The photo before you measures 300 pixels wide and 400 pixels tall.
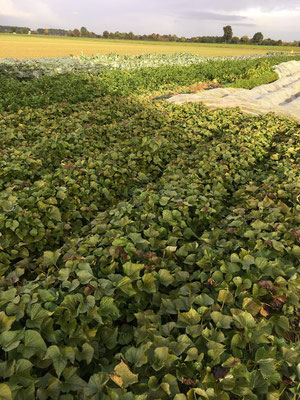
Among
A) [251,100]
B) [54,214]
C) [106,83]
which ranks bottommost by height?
[54,214]

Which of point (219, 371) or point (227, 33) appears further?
point (227, 33)

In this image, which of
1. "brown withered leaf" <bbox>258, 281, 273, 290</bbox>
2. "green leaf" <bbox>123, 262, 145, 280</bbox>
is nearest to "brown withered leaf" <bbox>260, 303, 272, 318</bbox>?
"brown withered leaf" <bbox>258, 281, 273, 290</bbox>

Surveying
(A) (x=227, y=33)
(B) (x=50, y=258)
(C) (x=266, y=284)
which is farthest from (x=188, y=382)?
(A) (x=227, y=33)

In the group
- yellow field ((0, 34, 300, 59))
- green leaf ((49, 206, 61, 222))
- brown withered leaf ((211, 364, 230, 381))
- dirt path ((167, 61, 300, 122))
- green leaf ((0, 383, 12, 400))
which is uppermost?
yellow field ((0, 34, 300, 59))

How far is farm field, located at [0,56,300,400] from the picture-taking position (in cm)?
157

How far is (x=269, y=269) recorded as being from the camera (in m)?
2.31

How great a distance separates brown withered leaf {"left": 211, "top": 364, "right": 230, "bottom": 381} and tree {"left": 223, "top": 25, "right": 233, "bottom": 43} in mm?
113083

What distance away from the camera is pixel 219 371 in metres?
1.61

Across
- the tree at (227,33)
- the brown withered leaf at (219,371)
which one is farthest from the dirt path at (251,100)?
the tree at (227,33)

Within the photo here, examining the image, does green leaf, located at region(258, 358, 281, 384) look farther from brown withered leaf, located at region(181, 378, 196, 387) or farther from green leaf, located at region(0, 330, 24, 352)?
green leaf, located at region(0, 330, 24, 352)

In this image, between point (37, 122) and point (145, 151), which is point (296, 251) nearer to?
point (145, 151)

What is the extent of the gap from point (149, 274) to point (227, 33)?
113m

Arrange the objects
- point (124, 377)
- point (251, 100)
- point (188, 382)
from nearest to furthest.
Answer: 1. point (124, 377)
2. point (188, 382)
3. point (251, 100)

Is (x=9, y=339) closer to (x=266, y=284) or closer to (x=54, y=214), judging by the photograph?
(x=266, y=284)
